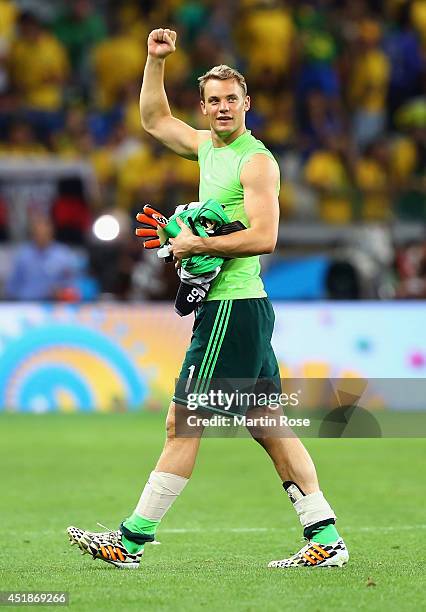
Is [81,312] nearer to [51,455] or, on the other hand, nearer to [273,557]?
[51,455]

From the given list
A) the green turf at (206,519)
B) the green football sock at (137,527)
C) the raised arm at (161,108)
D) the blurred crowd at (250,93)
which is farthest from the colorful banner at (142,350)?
the green football sock at (137,527)

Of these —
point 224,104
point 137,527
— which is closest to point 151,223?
point 224,104

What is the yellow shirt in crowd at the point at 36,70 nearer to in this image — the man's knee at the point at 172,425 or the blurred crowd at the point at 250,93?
the blurred crowd at the point at 250,93

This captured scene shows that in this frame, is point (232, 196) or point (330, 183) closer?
point (232, 196)

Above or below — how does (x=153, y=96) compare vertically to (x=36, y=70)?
below

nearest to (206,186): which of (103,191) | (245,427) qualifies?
(245,427)

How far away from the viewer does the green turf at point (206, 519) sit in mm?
5961

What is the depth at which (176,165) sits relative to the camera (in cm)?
1825

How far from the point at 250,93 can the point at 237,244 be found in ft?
44.9

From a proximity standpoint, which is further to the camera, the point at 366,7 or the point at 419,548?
the point at 366,7

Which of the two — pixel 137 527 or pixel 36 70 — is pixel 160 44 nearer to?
pixel 137 527

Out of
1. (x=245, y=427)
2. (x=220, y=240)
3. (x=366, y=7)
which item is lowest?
(x=245, y=427)

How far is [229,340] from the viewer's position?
6.57 meters

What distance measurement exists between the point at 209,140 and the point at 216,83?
1.15 feet
